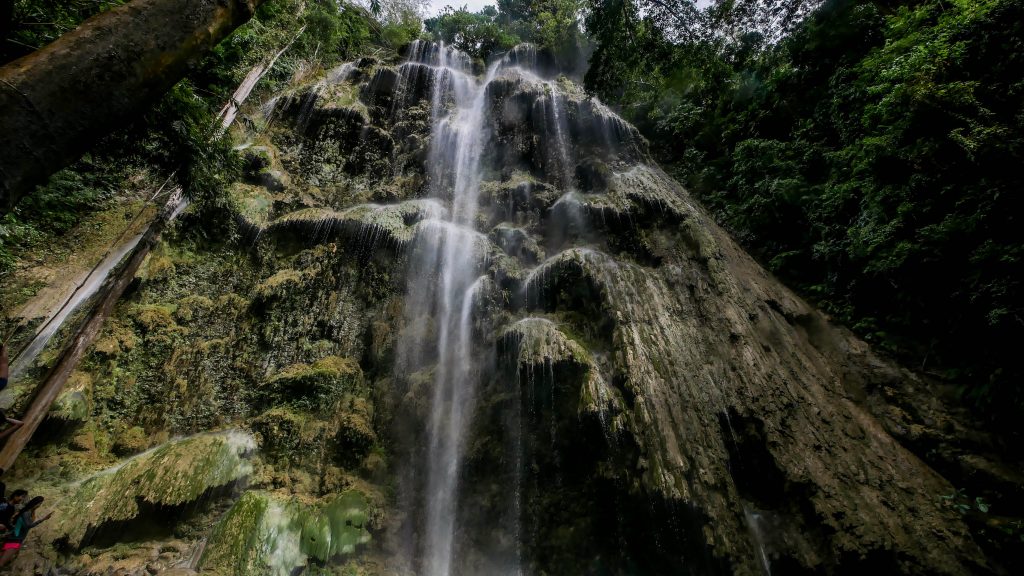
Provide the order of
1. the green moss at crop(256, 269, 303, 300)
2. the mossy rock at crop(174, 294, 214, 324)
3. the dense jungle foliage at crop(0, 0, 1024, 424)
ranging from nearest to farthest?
the dense jungle foliage at crop(0, 0, 1024, 424) → the mossy rock at crop(174, 294, 214, 324) → the green moss at crop(256, 269, 303, 300)

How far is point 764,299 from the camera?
23.7ft

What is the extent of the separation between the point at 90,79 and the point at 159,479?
7013mm

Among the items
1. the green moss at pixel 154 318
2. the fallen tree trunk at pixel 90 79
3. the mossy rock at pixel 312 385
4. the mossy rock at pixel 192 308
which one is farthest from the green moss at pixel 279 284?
the fallen tree trunk at pixel 90 79

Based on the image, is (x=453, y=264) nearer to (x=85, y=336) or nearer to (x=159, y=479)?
(x=159, y=479)

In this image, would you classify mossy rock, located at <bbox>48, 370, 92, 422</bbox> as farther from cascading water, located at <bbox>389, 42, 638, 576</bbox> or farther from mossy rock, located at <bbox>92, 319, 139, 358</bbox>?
cascading water, located at <bbox>389, 42, 638, 576</bbox>

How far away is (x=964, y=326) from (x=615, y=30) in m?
7.37

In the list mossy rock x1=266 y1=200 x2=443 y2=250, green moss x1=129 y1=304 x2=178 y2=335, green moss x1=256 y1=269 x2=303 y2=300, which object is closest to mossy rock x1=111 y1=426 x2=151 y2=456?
green moss x1=129 y1=304 x2=178 y2=335

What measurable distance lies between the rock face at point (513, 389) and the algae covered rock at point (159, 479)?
19 cm

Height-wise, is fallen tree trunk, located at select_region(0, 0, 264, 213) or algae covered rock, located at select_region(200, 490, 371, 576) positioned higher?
fallen tree trunk, located at select_region(0, 0, 264, 213)

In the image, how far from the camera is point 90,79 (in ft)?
5.28

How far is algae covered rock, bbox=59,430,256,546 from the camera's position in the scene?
18.2 ft

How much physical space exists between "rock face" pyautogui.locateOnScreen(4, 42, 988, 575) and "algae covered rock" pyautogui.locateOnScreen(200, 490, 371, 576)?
34mm

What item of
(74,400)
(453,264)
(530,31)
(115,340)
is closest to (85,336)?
(115,340)

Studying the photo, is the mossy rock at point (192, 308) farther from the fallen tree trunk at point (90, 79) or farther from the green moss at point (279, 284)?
the fallen tree trunk at point (90, 79)
